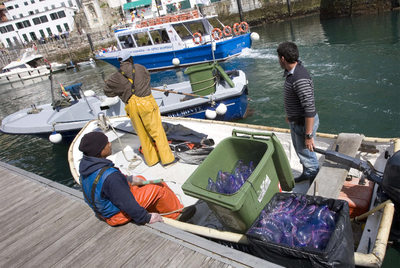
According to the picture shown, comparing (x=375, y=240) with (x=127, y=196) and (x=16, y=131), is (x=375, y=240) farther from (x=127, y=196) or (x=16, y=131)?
(x=16, y=131)

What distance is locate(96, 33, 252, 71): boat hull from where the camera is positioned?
14922mm

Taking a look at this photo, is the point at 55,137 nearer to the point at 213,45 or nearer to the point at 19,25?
the point at 213,45

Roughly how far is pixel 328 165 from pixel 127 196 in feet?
7.28

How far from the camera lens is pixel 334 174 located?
108 inches

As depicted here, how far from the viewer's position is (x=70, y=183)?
6.46 metres

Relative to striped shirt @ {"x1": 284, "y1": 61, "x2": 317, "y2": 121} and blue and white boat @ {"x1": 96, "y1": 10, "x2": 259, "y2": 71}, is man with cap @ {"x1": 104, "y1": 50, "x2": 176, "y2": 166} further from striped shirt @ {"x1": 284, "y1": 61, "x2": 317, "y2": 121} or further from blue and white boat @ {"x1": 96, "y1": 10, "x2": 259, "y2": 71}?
blue and white boat @ {"x1": 96, "y1": 10, "x2": 259, "y2": 71}

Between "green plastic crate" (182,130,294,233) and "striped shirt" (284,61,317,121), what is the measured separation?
416 millimetres

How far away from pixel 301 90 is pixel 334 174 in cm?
101

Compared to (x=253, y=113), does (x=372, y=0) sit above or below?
above

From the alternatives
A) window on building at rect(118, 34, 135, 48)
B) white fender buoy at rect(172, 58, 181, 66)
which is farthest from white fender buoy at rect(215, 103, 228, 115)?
window on building at rect(118, 34, 135, 48)

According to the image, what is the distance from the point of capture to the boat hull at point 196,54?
14922 millimetres

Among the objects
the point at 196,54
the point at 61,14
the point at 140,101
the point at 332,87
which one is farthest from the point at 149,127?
the point at 61,14

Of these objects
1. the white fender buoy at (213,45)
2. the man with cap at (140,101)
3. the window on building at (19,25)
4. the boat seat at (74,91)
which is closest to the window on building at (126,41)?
the white fender buoy at (213,45)

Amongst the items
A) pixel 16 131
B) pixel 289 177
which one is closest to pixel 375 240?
pixel 289 177
